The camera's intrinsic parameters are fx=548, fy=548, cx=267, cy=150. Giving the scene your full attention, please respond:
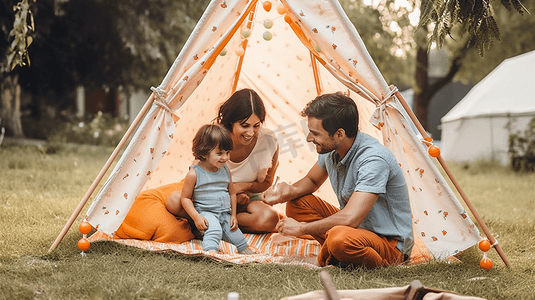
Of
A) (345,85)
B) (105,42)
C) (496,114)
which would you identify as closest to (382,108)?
(345,85)

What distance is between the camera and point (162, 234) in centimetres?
355

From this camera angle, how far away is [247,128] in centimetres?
370

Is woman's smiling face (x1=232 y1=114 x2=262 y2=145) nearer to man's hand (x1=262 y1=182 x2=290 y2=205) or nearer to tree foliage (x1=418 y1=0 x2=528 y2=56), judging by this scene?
man's hand (x1=262 y1=182 x2=290 y2=205)

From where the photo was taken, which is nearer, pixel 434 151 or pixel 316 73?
pixel 434 151

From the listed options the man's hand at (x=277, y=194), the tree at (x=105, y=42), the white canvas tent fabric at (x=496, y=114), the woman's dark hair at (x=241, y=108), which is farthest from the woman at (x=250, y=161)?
the white canvas tent fabric at (x=496, y=114)

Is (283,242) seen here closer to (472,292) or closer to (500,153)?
(472,292)

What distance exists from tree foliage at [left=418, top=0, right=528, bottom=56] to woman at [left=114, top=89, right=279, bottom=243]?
1.23 metres

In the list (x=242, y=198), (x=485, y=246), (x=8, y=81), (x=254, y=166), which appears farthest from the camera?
(x=8, y=81)

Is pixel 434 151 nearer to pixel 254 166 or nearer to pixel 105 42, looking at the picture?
pixel 254 166

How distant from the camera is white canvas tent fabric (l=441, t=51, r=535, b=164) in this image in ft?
29.2

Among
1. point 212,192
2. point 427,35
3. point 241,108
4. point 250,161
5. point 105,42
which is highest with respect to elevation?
point 427,35

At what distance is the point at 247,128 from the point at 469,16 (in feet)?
5.05

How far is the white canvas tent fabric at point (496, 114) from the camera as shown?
8906 mm

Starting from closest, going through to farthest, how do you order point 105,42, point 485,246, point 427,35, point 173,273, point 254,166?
point 173,273, point 485,246, point 254,166, point 105,42, point 427,35
